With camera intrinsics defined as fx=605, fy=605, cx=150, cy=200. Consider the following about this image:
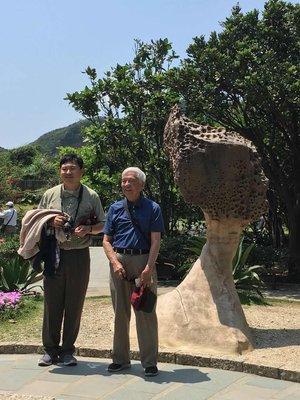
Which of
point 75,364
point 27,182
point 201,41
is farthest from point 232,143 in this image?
point 27,182

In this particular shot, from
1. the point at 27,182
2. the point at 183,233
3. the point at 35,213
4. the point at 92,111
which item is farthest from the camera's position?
the point at 27,182

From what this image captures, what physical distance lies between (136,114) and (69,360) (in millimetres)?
7564

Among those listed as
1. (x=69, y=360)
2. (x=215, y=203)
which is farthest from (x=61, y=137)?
(x=69, y=360)

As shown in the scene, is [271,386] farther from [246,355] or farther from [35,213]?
[35,213]

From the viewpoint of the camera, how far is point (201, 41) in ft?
35.9

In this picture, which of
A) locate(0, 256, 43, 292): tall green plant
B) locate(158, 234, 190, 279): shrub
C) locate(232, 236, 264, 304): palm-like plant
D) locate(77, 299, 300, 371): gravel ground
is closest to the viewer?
locate(77, 299, 300, 371): gravel ground

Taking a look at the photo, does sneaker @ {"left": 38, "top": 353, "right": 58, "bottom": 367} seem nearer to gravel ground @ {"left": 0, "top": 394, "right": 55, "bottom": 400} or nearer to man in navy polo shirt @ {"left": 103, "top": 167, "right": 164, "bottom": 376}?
man in navy polo shirt @ {"left": 103, "top": 167, "right": 164, "bottom": 376}

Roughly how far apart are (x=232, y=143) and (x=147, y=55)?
6728 millimetres

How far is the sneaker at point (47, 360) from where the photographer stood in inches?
207

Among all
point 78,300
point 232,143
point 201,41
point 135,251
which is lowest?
point 78,300

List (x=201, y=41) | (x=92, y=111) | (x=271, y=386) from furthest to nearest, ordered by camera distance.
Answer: (x=92, y=111) → (x=201, y=41) → (x=271, y=386)

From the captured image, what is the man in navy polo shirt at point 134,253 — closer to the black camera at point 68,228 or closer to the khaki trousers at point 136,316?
the khaki trousers at point 136,316

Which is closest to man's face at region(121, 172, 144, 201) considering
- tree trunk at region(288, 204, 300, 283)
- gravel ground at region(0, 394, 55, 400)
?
gravel ground at region(0, 394, 55, 400)

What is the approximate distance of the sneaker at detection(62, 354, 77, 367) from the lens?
5225 mm
